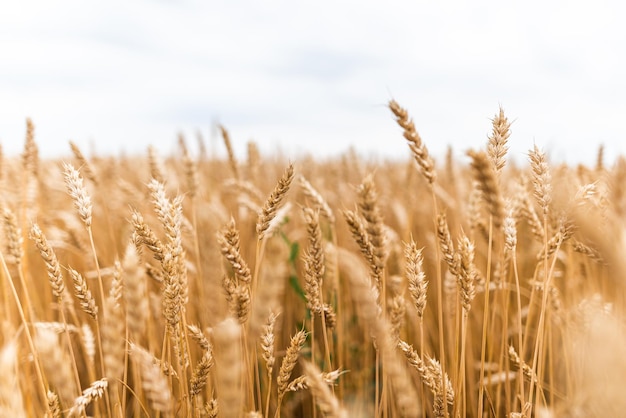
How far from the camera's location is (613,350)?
0.69 meters

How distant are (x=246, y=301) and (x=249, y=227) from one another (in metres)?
2.14

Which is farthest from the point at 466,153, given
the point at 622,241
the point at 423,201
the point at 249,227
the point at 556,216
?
the point at 423,201

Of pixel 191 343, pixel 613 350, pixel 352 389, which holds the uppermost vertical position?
pixel 613 350

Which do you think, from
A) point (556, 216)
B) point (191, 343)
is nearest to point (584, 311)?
point (556, 216)

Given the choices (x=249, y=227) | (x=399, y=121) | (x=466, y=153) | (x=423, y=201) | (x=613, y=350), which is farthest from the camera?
(x=423, y=201)

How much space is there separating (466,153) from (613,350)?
456mm

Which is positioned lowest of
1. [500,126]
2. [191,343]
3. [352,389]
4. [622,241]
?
[352,389]

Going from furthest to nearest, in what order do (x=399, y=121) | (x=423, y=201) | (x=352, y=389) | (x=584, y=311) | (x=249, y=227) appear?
(x=423, y=201) < (x=249, y=227) < (x=352, y=389) < (x=584, y=311) < (x=399, y=121)

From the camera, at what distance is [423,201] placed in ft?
15.2

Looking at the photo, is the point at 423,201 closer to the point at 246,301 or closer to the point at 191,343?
the point at 191,343

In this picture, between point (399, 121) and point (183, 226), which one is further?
point (183, 226)

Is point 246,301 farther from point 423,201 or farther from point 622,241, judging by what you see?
point 423,201

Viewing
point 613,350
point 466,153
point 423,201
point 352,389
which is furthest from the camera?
point 423,201

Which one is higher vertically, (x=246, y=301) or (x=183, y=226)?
(x=183, y=226)
